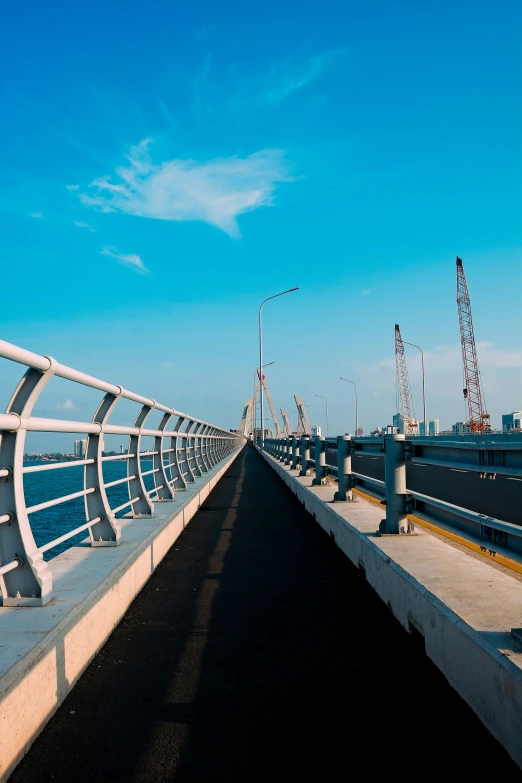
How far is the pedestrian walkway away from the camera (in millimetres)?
2596

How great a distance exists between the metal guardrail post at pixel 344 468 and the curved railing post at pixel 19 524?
202 inches

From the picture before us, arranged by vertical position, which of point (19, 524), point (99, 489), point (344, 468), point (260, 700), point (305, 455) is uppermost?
point (305, 455)

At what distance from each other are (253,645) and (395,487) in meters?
2.15

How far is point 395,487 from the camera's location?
566cm

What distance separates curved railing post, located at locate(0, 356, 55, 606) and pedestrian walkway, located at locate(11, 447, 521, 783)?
575mm

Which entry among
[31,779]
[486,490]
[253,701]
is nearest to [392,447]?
[253,701]

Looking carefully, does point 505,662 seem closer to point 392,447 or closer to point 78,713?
point 78,713

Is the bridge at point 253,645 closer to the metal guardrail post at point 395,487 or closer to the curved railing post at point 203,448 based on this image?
the metal guardrail post at point 395,487

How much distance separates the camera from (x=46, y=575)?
12.5ft

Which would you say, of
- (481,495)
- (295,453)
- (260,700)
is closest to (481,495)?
(481,495)

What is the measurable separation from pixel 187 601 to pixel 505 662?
2980mm

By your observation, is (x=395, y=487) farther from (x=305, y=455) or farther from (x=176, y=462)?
(x=305, y=455)

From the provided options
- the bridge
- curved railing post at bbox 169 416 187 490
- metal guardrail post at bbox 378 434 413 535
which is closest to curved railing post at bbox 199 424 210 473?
curved railing post at bbox 169 416 187 490

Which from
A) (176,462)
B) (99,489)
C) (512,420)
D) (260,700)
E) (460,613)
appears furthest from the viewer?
(512,420)
